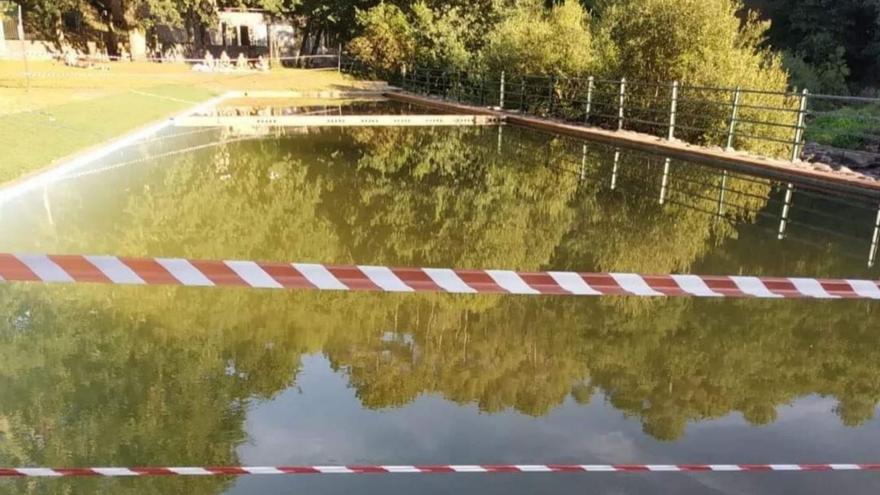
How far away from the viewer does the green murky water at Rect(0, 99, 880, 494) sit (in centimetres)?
390

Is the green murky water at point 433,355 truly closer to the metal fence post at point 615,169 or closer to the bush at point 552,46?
the metal fence post at point 615,169

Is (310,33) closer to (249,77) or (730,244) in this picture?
(249,77)

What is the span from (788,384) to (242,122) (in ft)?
60.0

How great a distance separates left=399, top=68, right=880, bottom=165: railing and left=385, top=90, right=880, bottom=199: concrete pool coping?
0.54 meters

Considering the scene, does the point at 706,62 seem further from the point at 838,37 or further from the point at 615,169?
the point at 838,37

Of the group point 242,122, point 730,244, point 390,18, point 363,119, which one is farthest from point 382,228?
point 390,18

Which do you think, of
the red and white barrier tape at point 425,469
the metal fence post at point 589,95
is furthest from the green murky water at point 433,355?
the metal fence post at point 589,95

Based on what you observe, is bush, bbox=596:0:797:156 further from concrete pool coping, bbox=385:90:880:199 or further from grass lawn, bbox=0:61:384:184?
grass lawn, bbox=0:61:384:184

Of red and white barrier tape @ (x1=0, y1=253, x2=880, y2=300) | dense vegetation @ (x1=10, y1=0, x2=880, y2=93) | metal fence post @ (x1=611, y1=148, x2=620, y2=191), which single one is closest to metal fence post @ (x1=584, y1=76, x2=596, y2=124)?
dense vegetation @ (x1=10, y1=0, x2=880, y2=93)

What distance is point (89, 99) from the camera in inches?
852

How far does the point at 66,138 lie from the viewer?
1436cm

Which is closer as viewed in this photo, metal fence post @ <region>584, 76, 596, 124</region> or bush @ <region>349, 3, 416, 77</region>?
metal fence post @ <region>584, 76, 596, 124</region>

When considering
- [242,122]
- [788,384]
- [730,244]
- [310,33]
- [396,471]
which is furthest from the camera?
[310,33]

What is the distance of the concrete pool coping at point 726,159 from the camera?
12.5 metres
